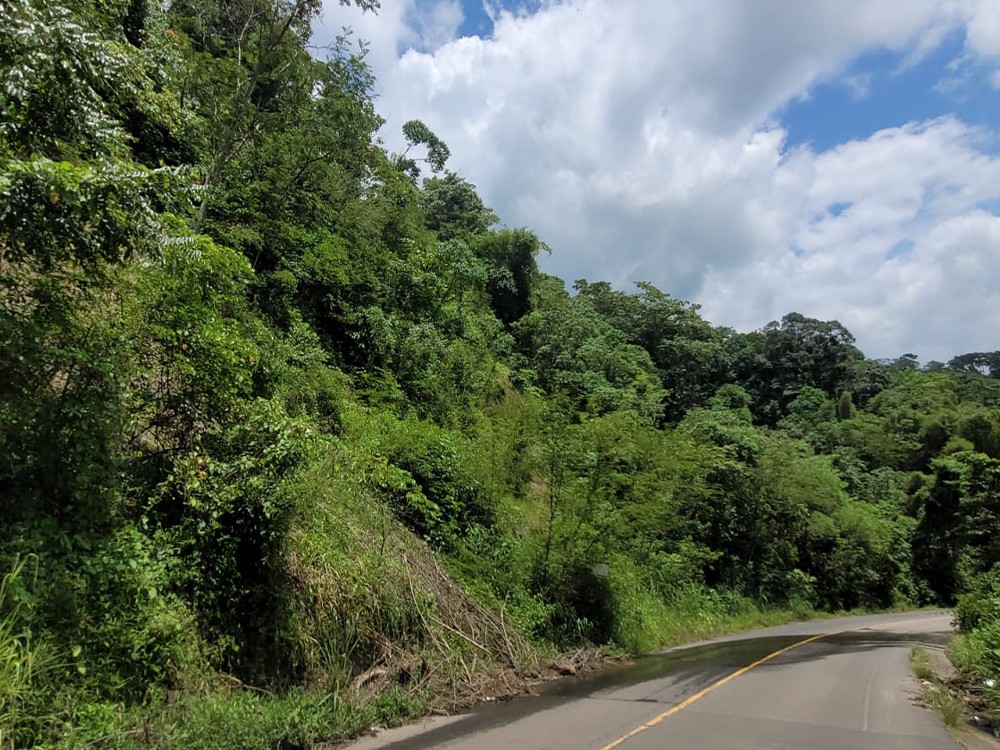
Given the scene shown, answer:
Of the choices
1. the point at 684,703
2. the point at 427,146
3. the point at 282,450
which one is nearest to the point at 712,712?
the point at 684,703

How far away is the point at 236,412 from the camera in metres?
8.61

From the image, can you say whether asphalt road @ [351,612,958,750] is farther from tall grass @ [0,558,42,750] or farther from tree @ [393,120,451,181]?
tree @ [393,120,451,181]

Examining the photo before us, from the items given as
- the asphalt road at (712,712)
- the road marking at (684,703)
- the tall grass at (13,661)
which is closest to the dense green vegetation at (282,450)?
the tall grass at (13,661)

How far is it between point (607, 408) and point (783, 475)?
10033mm

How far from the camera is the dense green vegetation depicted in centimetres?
582

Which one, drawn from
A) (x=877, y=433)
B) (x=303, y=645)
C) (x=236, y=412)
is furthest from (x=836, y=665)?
(x=877, y=433)

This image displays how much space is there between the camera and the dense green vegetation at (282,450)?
5.82 m

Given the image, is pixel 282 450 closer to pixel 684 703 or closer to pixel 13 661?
pixel 13 661

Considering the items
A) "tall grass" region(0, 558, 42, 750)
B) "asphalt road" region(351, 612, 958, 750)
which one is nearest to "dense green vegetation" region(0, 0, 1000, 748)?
"tall grass" region(0, 558, 42, 750)

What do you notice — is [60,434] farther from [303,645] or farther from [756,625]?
[756,625]

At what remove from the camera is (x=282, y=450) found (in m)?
7.98

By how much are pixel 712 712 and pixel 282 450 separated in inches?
274

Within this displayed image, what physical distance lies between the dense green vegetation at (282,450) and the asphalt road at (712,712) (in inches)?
48.3

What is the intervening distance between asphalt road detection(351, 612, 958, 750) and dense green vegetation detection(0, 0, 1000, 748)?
1227mm
